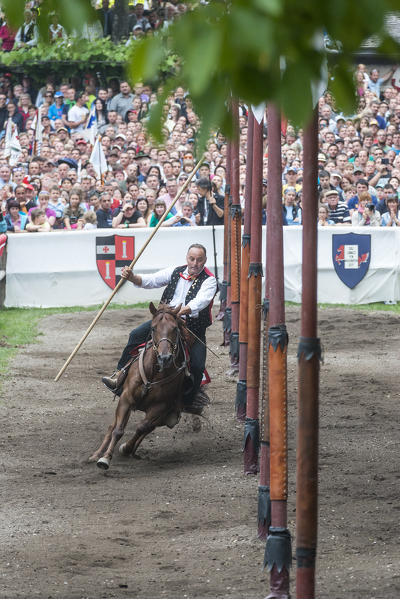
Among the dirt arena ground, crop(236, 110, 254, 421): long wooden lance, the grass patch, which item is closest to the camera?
the dirt arena ground

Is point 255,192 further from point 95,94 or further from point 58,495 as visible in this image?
point 95,94

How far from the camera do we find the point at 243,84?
2.71 metres

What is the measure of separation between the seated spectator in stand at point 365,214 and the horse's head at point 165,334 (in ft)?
33.2

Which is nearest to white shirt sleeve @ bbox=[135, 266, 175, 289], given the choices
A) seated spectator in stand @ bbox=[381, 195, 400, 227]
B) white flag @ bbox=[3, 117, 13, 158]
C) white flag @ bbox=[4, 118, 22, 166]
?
seated spectator in stand @ bbox=[381, 195, 400, 227]

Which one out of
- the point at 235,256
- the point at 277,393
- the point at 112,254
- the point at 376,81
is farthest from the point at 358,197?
the point at 277,393

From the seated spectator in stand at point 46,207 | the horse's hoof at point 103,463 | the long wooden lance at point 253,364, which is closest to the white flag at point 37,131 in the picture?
the seated spectator in stand at point 46,207

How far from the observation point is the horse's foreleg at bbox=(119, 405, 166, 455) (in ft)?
31.4

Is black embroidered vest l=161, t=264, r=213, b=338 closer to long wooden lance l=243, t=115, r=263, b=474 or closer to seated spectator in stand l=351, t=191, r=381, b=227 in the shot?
long wooden lance l=243, t=115, r=263, b=474

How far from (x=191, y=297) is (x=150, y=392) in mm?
1102

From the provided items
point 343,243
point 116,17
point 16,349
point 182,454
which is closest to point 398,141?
point 343,243

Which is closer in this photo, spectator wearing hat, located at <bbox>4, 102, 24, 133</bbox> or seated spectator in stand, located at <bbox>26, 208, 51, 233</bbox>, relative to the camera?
seated spectator in stand, located at <bbox>26, 208, 51, 233</bbox>

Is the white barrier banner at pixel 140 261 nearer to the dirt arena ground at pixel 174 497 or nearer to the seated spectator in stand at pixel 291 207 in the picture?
the seated spectator in stand at pixel 291 207

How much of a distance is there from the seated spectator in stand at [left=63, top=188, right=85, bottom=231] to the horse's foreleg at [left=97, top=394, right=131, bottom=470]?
371 inches

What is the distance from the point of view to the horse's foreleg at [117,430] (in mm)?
9211
